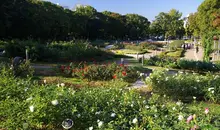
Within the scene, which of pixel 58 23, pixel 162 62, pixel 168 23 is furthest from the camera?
pixel 168 23

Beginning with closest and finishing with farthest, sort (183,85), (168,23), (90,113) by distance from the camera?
1. (90,113)
2. (183,85)
3. (168,23)

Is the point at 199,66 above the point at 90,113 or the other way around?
the other way around

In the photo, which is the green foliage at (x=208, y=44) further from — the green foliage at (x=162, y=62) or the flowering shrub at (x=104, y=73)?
the flowering shrub at (x=104, y=73)

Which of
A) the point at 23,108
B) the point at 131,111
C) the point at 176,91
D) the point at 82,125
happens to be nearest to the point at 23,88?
the point at 23,108

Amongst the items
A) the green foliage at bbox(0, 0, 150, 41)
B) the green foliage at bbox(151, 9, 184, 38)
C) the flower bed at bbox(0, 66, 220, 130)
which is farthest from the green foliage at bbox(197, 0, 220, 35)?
the flower bed at bbox(0, 66, 220, 130)

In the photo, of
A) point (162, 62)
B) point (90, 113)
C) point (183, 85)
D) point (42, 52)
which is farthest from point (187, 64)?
point (90, 113)

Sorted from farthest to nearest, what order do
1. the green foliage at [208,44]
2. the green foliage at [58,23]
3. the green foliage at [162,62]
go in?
the green foliage at [58,23] < the green foliage at [208,44] < the green foliage at [162,62]

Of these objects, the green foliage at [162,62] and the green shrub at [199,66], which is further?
the green foliage at [162,62]

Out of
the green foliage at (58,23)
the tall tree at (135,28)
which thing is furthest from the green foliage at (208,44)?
the tall tree at (135,28)

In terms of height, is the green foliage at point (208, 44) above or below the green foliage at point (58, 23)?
below

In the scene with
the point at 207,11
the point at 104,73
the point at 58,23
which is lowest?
the point at 104,73

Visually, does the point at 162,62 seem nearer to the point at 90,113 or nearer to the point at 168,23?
the point at 90,113

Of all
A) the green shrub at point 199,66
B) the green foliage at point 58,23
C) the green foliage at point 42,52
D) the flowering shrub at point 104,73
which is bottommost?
the green shrub at point 199,66

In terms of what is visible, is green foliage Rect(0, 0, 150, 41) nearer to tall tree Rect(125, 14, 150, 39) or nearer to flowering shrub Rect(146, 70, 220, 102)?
tall tree Rect(125, 14, 150, 39)
